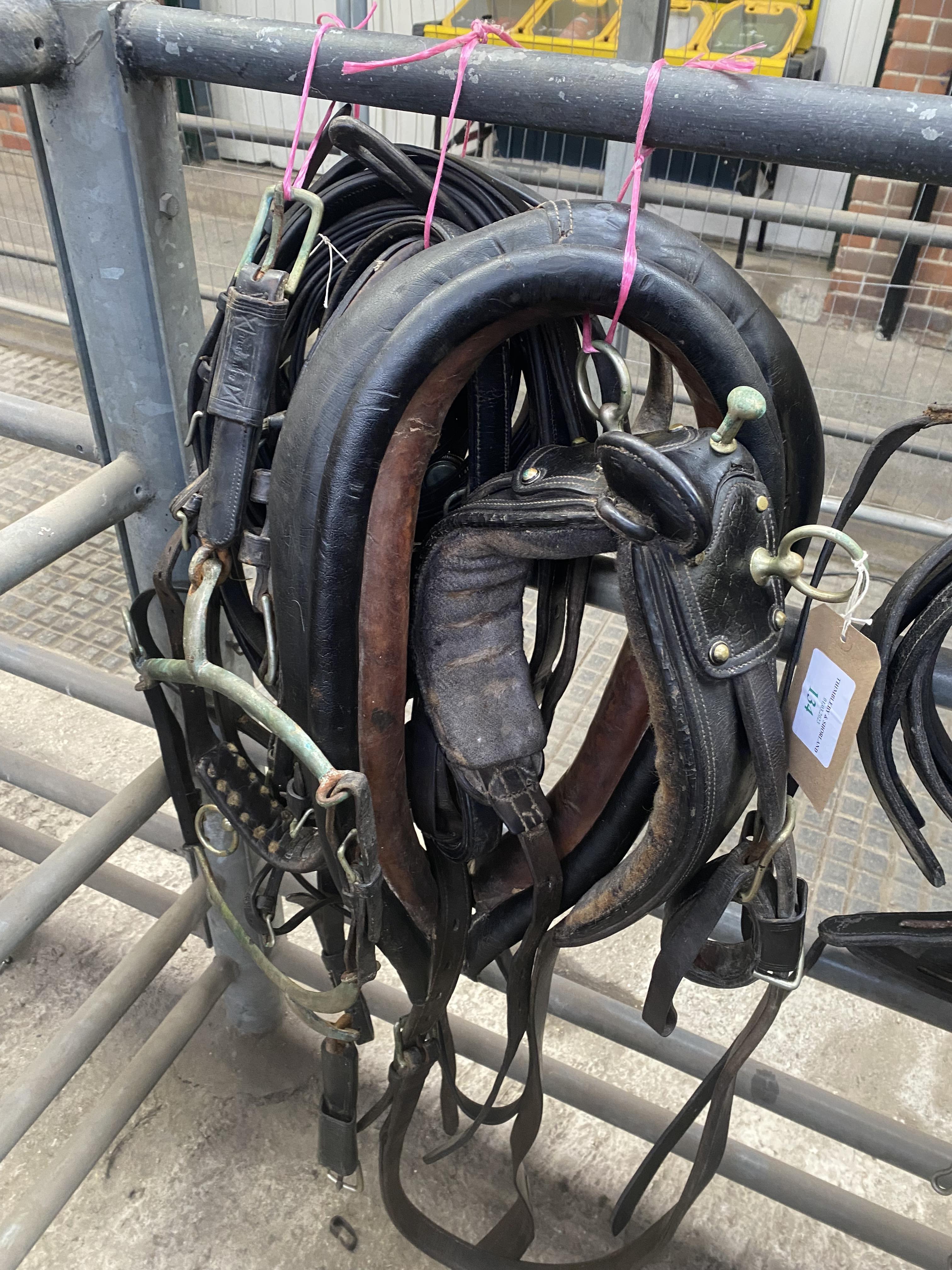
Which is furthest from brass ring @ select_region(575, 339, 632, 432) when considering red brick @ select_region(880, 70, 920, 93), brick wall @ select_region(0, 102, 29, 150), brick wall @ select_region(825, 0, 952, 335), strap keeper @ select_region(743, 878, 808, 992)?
brick wall @ select_region(0, 102, 29, 150)

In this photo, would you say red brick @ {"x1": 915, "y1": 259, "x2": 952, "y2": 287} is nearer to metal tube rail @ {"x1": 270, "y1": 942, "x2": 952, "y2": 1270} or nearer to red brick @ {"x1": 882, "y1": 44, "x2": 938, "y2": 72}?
red brick @ {"x1": 882, "y1": 44, "x2": 938, "y2": 72}

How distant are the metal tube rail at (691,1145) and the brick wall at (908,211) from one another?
2.22m

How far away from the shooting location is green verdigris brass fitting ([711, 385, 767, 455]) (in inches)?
18.9

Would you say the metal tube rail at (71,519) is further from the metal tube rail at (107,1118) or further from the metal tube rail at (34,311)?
the metal tube rail at (34,311)

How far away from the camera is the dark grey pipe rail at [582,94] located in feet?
1.71

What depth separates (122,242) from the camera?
2.48 feet

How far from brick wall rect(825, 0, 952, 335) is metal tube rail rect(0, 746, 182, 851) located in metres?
2.25

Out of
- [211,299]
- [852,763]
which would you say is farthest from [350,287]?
[211,299]

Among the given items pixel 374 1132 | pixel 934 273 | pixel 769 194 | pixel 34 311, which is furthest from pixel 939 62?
pixel 374 1132

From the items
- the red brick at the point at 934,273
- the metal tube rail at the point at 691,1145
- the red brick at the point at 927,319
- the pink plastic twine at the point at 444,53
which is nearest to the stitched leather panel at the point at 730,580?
the pink plastic twine at the point at 444,53

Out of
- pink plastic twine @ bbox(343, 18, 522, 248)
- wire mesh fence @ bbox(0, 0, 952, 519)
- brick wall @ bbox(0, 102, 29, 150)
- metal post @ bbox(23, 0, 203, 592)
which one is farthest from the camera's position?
brick wall @ bbox(0, 102, 29, 150)

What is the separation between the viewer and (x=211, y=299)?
2508 mm

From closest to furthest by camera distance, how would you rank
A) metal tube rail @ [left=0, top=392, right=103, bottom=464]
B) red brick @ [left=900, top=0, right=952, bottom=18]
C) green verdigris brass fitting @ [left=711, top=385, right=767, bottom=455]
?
green verdigris brass fitting @ [left=711, top=385, right=767, bottom=455] < metal tube rail @ [left=0, top=392, right=103, bottom=464] < red brick @ [left=900, top=0, right=952, bottom=18]

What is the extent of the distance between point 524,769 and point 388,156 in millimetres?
416
